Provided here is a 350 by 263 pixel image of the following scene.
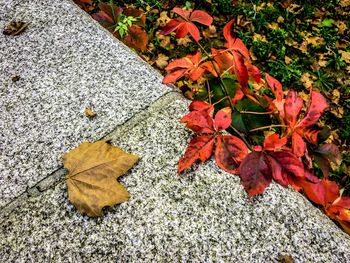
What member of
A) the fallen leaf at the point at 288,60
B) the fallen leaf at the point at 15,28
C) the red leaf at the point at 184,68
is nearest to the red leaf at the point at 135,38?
the fallen leaf at the point at 15,28

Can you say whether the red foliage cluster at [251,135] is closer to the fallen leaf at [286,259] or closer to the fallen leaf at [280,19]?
the fallen leaf at [286,259]

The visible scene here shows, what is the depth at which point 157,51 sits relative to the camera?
2.55 metres

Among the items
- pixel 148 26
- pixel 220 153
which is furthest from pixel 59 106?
pixel 148 26

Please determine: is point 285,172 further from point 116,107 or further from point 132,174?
point 116,107

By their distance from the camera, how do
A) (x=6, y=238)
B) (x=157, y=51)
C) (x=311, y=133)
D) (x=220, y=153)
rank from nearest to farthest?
(x=6, y=238), (x=220, y=153), (x=311, y=133), (x=157, y=51)

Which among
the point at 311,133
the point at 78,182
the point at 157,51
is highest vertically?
the point at 311,133

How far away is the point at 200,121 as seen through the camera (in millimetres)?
1352

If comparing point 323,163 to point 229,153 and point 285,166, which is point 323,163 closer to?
point 285,166

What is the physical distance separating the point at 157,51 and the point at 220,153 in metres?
1.48

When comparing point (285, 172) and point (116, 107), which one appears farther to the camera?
point (116, 107)

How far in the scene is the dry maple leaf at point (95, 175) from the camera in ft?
3.99

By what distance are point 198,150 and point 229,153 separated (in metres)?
0.13

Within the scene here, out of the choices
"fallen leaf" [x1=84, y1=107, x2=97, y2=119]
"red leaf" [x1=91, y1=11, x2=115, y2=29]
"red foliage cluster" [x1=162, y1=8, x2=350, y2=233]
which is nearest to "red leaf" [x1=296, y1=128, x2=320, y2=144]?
"red foliage cluster" [x1=162, y1=8, x2=350, y2=233]

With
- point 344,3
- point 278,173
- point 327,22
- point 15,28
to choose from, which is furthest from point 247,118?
point 344,3
